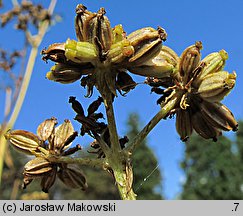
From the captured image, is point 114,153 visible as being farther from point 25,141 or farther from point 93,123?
point 25,141

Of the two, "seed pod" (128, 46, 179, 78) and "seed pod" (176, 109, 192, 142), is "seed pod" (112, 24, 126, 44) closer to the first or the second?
"seed pod" (128, 46, 179, 78)

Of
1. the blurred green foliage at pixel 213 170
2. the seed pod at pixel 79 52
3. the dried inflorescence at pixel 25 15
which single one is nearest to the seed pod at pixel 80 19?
the seed pod at pixel 79 52

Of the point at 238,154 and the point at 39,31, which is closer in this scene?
the point at 39,31

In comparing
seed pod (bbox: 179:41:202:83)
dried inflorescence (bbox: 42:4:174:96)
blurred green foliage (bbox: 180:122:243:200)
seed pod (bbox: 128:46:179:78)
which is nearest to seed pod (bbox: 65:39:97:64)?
dried inflorescence (bbox: 42:4:174:96)

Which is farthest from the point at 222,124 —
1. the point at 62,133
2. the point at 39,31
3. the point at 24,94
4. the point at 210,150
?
the point at 210,150

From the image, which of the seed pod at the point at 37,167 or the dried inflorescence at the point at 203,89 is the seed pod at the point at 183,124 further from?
the seed pod at the point at 37,167

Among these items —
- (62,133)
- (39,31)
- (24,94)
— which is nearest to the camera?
(62,133)

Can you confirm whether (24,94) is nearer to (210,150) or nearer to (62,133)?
(62,133)
